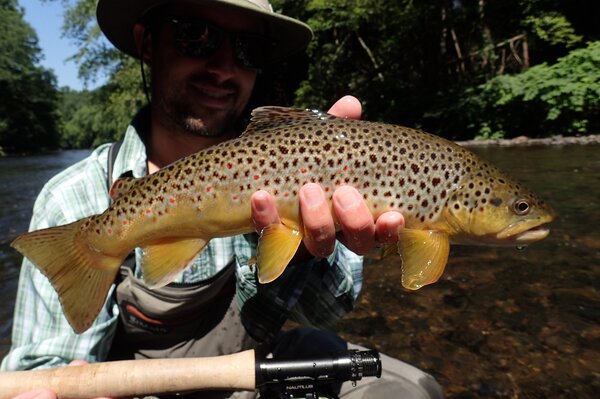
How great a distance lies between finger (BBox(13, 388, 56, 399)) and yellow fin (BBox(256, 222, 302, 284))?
3.07 feet

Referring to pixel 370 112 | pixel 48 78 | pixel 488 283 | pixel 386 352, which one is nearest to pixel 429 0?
pixel 370 112

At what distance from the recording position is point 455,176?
1.96 m

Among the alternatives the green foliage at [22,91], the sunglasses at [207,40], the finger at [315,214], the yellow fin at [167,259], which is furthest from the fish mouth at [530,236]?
the green foliage at [22,91]

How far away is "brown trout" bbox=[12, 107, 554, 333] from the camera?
1857 mm

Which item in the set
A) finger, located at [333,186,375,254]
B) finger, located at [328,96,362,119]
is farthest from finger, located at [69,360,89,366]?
finger, located at [328,96,362,119]

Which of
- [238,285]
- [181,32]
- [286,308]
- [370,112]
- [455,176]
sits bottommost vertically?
[370,112]

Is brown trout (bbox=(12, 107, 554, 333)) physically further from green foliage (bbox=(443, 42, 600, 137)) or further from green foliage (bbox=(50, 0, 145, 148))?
green foliage (bbox=(50, 0, 145, 148))

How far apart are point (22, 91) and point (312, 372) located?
50.6 meters

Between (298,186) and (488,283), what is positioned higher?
(298,186)

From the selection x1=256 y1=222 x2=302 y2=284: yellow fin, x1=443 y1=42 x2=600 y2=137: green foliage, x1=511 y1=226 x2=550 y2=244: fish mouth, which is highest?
x1=256 y1=222 x2=302 y2=284: yellow fin

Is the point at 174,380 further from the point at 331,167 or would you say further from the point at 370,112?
the point at 370,112

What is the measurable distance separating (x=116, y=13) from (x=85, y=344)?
1.94 m

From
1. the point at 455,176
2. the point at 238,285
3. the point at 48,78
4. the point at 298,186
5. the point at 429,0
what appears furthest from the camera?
the point at 48,78

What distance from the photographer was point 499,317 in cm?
403
